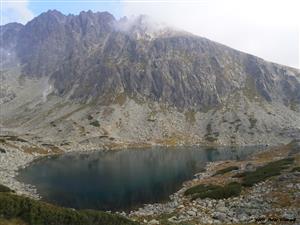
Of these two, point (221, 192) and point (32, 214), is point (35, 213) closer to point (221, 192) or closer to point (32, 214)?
point (32, 214)

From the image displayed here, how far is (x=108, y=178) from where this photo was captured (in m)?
91.5

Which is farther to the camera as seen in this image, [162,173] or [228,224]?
[162,173]

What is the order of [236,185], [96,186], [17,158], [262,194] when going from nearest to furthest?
[262,194] < [236,185] < [96,186] < [17,158]

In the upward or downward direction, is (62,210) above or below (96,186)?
above

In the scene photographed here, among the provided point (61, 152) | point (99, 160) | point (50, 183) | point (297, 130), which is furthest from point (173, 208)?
point (297, 130)

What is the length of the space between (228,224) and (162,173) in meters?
57.0

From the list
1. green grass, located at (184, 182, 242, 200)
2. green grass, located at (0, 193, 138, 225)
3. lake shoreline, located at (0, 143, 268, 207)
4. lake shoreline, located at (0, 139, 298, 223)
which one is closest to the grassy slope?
green grass, located at (0, 193, 138, 225)

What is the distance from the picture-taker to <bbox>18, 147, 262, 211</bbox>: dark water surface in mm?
68438

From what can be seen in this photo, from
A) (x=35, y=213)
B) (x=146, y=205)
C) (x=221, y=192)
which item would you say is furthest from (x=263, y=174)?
(x=35, y=213)

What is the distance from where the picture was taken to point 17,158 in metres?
122

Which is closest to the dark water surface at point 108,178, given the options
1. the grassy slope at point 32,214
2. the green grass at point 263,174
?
the green grass at point 263,174

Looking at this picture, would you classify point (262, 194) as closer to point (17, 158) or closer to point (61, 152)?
point (17, 158)

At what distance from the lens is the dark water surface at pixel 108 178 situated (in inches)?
2694

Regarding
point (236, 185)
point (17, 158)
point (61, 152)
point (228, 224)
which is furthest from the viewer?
point (61, 152)
